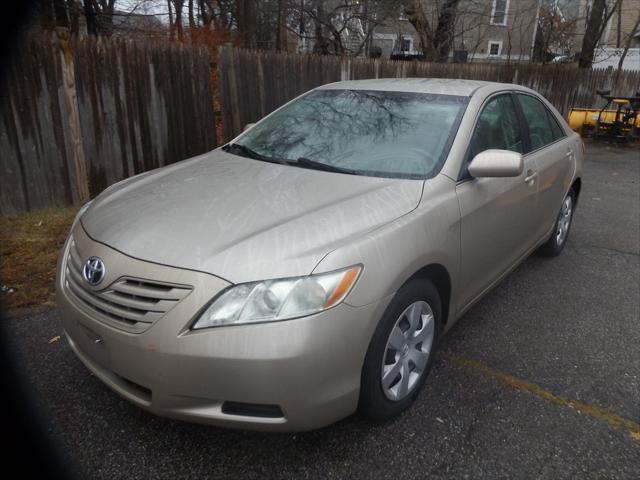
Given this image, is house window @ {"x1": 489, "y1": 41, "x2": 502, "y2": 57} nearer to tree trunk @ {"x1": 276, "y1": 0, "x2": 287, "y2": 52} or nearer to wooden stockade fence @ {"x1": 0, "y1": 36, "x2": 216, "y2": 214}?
tree trunk @ {"x1": 276, "y1": 0, "x2": 287, "y2": 52}

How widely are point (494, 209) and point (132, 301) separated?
2145 millimetres

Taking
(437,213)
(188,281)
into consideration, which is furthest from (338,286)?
(437,213)

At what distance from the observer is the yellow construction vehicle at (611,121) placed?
1212 centimetres

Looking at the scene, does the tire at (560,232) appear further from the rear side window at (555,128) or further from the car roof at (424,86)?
the car roof at (424,86)

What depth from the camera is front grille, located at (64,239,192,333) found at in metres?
1.89

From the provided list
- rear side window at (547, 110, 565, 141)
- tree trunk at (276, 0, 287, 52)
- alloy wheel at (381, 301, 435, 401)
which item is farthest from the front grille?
tree trunk at (276, 0, 287, 52)

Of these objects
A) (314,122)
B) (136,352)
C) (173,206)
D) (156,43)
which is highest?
(156,43)

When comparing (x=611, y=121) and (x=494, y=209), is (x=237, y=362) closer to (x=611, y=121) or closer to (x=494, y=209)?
(x=494, y=209)

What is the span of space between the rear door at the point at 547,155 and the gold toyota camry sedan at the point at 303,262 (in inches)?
19.1

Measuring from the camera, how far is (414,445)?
89.3 inches

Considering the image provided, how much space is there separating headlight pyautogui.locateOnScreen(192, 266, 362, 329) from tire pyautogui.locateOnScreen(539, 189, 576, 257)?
329 centimetres

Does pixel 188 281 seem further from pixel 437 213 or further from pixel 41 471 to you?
pixel 437 213

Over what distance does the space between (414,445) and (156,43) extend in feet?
18.1

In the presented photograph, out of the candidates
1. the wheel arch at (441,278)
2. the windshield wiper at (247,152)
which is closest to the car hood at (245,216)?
the windshield wiper at (247,152)
